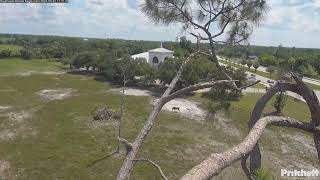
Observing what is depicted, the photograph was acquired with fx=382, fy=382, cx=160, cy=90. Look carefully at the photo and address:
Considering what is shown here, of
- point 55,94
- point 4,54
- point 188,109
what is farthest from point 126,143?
point 4,54

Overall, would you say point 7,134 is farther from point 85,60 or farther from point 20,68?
point 20,68

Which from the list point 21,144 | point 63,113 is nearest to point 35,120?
point 63,113

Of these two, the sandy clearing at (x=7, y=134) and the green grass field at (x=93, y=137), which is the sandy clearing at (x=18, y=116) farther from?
the sandy clearing at (x=7, y=134)

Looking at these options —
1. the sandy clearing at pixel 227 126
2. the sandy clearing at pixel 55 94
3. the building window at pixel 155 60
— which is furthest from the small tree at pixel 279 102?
the building window at pixel 155 60

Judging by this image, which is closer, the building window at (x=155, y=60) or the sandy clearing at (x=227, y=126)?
the sandy clearing at (x=227, y=126)

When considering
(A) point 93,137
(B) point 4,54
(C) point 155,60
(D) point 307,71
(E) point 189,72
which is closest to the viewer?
(A) point 93,137

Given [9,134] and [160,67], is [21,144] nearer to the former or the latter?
[9,134]
